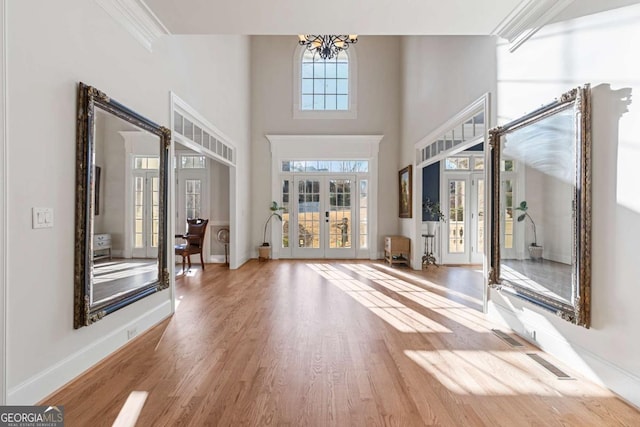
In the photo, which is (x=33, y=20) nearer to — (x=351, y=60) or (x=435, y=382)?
(x=435, y=382)

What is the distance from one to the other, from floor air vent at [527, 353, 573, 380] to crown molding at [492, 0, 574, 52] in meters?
2.60

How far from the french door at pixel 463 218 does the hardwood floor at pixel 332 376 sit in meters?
3.89

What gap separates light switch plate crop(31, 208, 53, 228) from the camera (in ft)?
6.34

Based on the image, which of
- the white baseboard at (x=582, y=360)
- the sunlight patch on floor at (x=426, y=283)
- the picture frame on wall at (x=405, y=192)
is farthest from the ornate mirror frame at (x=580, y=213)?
the picture frame on wall at (x=405, y=192)

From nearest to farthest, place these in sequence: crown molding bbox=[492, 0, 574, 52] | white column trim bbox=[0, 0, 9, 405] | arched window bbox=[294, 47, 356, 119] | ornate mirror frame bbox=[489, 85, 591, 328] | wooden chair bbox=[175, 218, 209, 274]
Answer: white column trim bbox=[0, 0, 9, 405]
ornate mirror frame bbox=[489, 85, 591, 328]
crown molding bbox=[492, 0, 574, 52]
wooden chair bbox=[175, 218, 209, 274]
arched window bbox=[294, 47, 356, 119]

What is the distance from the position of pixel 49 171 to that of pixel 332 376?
218cm

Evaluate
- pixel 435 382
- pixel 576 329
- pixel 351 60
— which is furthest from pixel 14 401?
pixel 351 60

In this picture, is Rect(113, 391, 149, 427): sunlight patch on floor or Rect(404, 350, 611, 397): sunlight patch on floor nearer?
Rect(113, 391, 149, 427): sunlight patch on floor

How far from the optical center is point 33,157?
75.7 inches

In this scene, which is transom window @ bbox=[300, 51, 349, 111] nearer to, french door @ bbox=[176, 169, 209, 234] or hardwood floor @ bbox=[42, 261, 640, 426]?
french door @ bbox=[176, 169, 209, 234]

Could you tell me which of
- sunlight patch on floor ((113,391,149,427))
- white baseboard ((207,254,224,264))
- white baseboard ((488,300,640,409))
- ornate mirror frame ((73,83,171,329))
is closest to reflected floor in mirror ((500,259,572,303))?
white baseboard ((488,300,640,409))

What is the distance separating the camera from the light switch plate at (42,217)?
1.93m

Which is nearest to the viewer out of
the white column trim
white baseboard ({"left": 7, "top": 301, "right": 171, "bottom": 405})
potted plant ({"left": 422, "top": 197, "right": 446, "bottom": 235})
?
the white column trim

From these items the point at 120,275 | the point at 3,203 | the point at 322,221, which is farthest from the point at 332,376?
the point at 322,221
